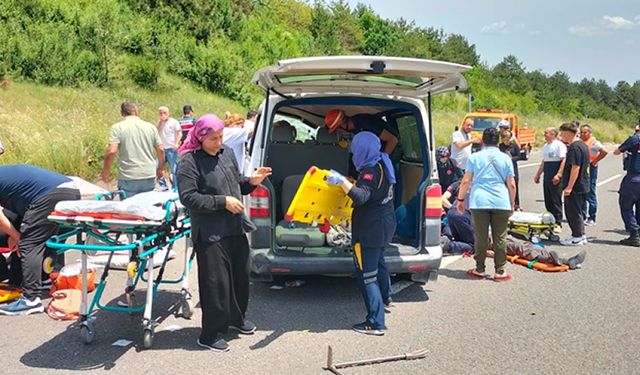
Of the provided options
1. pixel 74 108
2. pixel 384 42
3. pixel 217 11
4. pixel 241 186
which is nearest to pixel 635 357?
pixel 241 186

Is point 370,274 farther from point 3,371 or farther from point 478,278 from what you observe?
point 3,371

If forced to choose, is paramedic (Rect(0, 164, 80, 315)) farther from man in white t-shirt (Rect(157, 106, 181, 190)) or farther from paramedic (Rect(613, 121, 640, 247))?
paramedic (Rect(613, 121, 640, 247))

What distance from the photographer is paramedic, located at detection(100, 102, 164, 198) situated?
300 inches

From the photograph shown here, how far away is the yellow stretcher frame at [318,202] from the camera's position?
4996mm

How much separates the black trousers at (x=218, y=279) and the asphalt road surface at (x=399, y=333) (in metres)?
0.22

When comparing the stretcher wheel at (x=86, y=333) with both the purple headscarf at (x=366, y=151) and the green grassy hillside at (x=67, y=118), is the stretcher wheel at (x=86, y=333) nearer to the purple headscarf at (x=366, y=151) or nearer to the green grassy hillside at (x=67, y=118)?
the purple headscarf at (x=366, y=151)

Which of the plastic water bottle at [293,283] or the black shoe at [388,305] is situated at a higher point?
the plastic water bottle at [293,283]

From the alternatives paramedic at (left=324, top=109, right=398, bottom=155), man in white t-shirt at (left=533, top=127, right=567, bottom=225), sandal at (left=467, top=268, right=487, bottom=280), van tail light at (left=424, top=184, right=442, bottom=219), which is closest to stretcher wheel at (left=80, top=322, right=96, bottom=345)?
van tail light at (left=424, top=184, right=442, bottom=219)

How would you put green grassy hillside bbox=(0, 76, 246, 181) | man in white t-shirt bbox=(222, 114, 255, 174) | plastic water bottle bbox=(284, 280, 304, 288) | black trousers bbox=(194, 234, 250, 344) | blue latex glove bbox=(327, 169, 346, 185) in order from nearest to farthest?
black trousers bbox=(194, 234, 250, 344), blue latex glove bbox=(327, 169, 346, 185), plastic water bottle bbox=(284, 280, 304, 288), man in white t-shirt bbox=(222, 114, 255, 174), green grassy hillside bbox=(0, 76, 246, 181)

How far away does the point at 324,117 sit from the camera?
736 centimetres

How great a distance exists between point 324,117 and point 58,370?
4.25 metres

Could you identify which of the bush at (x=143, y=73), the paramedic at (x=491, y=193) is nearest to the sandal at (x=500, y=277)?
the paramedic at (x=491, y=193)

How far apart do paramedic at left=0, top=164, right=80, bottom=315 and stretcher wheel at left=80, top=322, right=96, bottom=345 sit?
1.05 m

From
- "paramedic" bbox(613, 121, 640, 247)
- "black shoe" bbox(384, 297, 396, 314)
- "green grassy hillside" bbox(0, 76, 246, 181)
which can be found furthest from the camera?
"green grassy hillside" bbox(0, 76, 246, 181)
